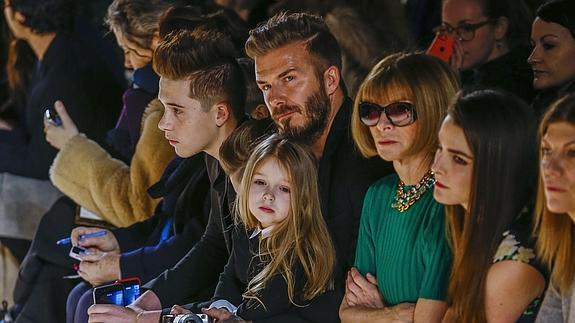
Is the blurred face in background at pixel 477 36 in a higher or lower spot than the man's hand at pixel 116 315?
higher

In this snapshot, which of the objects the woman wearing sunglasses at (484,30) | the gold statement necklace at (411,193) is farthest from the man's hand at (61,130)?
the gold statement necklace at (411,193)

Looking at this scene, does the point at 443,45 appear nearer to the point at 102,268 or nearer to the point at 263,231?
the point at 263,231

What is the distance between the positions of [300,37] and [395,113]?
0.57 metres

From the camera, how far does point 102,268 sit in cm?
401

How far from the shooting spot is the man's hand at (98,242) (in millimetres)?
4156

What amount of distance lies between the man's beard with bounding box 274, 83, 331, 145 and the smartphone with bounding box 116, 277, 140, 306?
70cm

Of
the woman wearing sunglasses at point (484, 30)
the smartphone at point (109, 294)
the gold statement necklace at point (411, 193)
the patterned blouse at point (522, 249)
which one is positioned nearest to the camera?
the patterned blouse at point (522, 249)

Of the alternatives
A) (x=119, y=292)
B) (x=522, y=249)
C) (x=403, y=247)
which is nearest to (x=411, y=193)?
(x=403, y=247)

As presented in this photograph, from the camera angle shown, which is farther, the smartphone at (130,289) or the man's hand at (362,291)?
the smartphone at (130,289)

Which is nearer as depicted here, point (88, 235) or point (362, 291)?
point (362, 291)

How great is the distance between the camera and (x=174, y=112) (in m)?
3.76

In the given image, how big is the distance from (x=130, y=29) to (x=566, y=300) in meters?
2.18

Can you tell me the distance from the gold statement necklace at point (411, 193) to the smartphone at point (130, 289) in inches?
39.0

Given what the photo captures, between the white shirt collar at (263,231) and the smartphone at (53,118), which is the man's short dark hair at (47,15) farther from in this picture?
the white shirt collar at (263,231)
